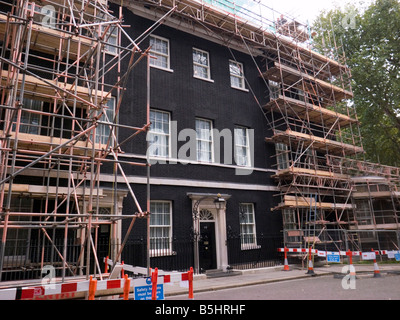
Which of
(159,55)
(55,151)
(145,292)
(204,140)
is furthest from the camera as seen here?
(204,140)

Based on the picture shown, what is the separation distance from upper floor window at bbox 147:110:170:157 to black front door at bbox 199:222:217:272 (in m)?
3.81

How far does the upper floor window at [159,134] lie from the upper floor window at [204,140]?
1699 mm

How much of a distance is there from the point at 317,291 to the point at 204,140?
8.57m

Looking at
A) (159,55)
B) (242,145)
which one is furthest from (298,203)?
(159,55)

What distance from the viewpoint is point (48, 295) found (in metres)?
5.37

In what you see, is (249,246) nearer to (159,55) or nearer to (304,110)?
(304,110)

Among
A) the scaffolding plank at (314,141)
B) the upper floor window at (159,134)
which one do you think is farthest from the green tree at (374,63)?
the upper floor window at (159,134)

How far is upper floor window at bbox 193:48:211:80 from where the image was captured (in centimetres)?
1658

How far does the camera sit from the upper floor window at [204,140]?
15570mm

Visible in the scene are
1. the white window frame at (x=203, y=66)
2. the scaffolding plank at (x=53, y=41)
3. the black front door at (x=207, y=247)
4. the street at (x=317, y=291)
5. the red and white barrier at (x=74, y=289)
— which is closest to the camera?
the red and white barrier at (x=74, y=289)

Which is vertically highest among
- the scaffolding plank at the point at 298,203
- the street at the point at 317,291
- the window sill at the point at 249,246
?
the scaffolding plank at the point at 298,203

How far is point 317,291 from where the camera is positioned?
9531 mm

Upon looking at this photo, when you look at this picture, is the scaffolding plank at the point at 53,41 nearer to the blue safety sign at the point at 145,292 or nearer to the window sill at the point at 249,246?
the blue safety sign at the point at 145,292
